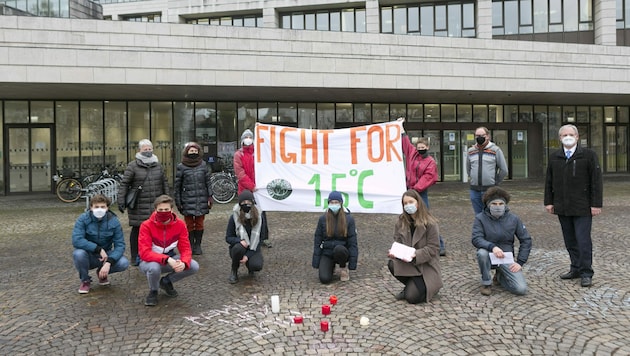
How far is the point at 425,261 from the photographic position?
503 cm

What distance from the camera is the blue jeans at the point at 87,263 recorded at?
5.48m

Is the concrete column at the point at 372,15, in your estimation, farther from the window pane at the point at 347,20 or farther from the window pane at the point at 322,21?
the window pane at the point at 322,21

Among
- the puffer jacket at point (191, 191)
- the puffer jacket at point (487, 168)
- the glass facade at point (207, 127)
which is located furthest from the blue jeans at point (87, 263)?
the glass facade at point (207, 127)

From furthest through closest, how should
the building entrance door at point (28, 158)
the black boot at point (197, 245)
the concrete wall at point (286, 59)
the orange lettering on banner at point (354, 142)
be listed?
the building entrance door at point (28, 158) < the concrete wall at point (286, 59) < the black boot at point (197, 245) < the orange lettering on banner at point (354, 142)

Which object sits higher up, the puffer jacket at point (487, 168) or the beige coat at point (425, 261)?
the puffer jacket at point (487, 168)

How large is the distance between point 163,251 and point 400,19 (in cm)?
2313

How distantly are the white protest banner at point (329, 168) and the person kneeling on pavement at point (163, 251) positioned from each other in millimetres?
2032

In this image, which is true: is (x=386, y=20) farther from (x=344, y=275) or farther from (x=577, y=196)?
(x=344, y=275)

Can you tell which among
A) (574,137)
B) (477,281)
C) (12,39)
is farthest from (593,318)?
(12,39)

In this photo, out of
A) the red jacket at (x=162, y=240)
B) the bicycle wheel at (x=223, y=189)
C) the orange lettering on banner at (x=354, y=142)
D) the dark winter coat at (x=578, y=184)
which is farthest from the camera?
the bicycle wheel at (x=223, y=189)

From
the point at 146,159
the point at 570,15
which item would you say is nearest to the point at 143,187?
the point at 146,159

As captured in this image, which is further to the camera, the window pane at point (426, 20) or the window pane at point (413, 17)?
the window pane at point (413, 17)

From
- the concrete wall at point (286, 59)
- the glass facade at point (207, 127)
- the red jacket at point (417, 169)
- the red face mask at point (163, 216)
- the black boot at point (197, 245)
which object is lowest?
the black boot at point (197, 245)

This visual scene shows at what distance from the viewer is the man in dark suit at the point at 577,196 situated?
18.4ft
